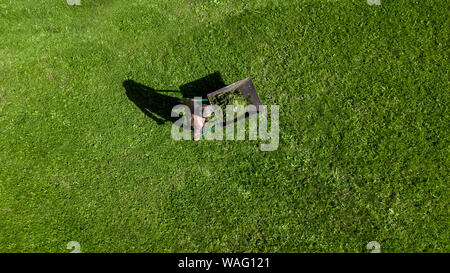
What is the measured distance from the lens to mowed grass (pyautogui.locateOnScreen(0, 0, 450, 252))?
6832 millimetres

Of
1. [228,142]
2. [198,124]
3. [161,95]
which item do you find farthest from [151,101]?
[228,142]

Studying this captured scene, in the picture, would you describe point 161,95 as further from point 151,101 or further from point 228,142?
point 228,142

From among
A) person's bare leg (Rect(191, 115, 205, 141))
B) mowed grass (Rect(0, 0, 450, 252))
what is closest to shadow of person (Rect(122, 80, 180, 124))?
mowed grass (Rect(0, 0, 450, 252))

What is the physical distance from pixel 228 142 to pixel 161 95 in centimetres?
219

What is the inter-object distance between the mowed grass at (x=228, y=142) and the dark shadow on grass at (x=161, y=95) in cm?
17

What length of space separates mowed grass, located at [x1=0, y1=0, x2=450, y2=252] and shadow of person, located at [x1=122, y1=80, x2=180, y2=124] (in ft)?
0.60

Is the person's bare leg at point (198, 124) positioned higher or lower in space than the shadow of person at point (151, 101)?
lower

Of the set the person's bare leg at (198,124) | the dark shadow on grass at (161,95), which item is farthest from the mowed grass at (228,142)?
the person's bare leg at (198,124)

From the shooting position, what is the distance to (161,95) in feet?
23.6

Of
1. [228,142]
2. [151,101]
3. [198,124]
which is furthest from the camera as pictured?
[151,101]

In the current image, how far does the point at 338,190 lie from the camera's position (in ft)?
22.7

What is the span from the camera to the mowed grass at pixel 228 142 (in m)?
6.83

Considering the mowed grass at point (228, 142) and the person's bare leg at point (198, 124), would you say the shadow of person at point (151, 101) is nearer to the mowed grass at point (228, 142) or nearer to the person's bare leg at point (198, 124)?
the mowed grass at point (228, 142)
